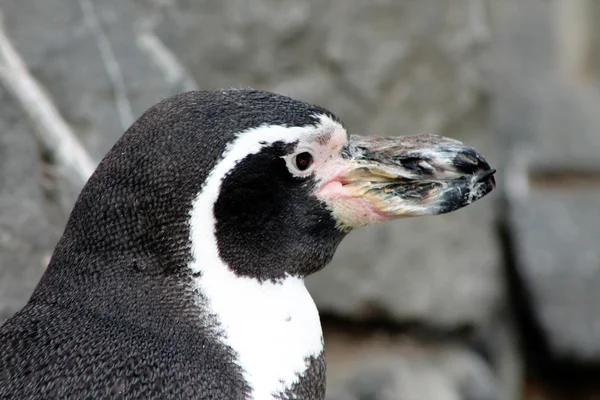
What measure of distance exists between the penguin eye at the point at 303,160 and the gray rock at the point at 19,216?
693mm

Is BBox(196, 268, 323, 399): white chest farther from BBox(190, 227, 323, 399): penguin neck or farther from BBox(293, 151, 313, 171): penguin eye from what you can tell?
BBox(293, 151, 313, 171): penguin eye

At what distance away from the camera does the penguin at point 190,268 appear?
1.17 metres

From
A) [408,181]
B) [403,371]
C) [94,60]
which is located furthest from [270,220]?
[403,371]

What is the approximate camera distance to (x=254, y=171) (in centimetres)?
125

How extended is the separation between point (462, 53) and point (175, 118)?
1.41 m

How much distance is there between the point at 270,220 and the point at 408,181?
0.22 metres

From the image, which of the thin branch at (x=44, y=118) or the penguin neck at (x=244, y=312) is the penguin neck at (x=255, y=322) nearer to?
the penguin neck at (x=244, y=312)

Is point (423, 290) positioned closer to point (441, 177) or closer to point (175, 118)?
point (441, 177)

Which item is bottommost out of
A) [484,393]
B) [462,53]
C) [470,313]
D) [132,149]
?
[132,149]

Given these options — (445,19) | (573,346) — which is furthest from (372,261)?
(573,346)

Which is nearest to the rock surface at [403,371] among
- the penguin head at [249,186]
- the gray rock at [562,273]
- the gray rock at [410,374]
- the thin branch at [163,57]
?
the gray rock at [410,374]

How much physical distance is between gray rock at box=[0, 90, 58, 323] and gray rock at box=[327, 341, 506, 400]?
1.01 meters

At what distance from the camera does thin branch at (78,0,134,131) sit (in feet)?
6.47

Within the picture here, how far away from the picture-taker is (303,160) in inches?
51.8
